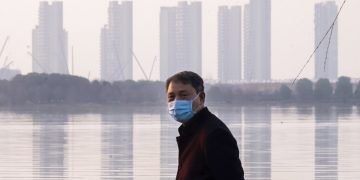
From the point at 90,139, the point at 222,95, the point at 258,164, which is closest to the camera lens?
the point at 258,164

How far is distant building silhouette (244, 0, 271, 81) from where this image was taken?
167250 millimetres

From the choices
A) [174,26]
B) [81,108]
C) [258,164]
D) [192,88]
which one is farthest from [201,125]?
[174,26]

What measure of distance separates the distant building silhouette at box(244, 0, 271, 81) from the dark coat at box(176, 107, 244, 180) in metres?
158

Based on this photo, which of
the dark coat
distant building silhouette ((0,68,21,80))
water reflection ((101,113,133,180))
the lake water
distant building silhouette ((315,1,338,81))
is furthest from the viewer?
distant building silhouette ((0,68,21,80))

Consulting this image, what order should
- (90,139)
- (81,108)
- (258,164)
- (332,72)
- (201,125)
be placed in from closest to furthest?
(201,125) → (258,164) → (90,139) → (81,108) → (332,72)

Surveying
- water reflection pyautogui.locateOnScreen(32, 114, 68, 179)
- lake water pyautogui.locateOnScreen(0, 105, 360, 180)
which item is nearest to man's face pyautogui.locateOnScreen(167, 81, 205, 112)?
lake water pyautogui.locateOnScreen(0, 105, 360, 180)

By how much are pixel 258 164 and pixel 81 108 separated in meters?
87.3

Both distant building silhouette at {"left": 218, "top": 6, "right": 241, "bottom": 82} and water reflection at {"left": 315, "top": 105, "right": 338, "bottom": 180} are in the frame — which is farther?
distant building silhouette at {"left": 218, "top": 6, "right": 241, "bottom": 82}

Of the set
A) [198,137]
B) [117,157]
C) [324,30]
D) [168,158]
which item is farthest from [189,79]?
[324,30]

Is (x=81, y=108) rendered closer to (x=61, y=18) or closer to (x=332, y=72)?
(x=332, y=72)

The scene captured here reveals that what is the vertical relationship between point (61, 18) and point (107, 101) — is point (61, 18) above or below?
above

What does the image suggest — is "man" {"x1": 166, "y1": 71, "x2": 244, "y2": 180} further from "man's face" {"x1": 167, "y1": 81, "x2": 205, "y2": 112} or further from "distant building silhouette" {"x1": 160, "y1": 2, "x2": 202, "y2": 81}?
"distant building silhouette" {"x1": 160, "y1": 2, "x2": 202, "y2": 81}

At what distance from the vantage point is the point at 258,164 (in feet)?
72.5

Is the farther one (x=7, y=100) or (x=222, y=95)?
(x=222, y=95)
